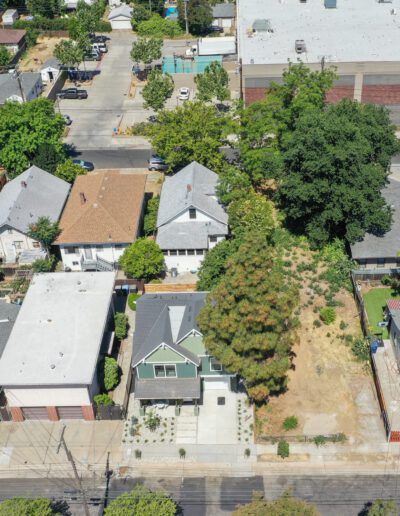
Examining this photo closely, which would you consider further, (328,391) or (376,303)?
(376,303)

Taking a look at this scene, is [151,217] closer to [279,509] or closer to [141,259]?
[141,259]

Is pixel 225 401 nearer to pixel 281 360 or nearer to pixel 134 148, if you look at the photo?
pixel 281 360

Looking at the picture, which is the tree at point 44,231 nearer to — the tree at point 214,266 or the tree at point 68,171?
the tree at point 68,171

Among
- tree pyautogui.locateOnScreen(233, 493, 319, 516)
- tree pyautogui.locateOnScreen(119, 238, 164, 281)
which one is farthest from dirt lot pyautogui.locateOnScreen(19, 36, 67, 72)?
tree pyautogui.locateOnScreen(233, 493, 319, 516)

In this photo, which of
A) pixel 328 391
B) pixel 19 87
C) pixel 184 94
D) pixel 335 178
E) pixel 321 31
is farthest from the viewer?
pixel 184 94

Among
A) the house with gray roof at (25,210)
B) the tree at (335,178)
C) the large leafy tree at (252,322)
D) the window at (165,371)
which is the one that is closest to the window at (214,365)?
the window at (165,371)

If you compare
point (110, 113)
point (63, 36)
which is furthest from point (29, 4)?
point (110, 113)

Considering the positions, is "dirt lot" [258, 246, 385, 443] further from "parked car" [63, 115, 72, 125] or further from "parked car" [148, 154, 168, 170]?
"parked car" [63, 115, 72, 125]

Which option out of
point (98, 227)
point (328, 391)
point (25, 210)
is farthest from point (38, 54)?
point (328, 391)
